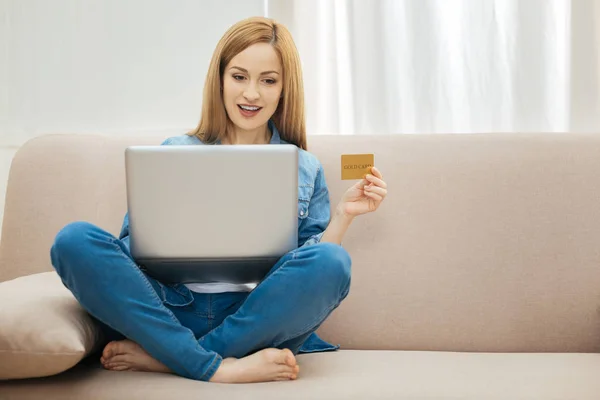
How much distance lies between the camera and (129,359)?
1.31m

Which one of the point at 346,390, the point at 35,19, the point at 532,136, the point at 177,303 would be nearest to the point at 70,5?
the point at 35,19

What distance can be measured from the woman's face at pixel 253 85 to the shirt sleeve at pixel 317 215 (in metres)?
0.20

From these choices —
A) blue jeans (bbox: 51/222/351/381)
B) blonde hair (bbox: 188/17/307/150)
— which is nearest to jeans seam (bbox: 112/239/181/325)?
blue jeans (bbox: 51/222/351/381)

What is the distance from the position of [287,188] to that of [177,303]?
34 cm

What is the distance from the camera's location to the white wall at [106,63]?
7.39ft

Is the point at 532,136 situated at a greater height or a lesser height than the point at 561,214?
greater

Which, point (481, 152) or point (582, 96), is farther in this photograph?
point (582, 96)

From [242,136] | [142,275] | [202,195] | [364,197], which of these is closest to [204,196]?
[202,195]

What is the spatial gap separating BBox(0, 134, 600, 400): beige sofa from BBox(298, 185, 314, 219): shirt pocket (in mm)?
99

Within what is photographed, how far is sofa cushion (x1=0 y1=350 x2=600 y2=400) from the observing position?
3.88ft

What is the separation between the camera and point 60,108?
91.1 inches

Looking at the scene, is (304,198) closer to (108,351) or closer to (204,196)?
(204,196)

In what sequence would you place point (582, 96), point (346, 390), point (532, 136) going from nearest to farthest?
point (346, 390)
point (532, 136)
point (582, 96)

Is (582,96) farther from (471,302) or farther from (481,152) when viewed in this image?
(471,302)
